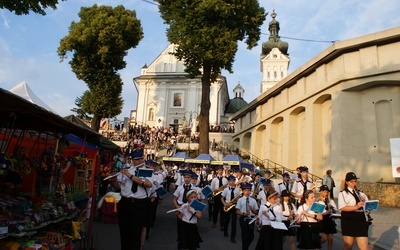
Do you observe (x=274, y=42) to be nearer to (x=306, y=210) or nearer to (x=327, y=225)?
(x=327, y=225)

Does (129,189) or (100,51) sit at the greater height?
(100,51)

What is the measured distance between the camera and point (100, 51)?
1136 inches

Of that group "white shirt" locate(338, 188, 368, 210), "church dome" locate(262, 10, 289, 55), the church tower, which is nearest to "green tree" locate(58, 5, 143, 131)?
"white shirt" locate(338, 188, 368, 210)

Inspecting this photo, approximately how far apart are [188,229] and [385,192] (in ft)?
43.1

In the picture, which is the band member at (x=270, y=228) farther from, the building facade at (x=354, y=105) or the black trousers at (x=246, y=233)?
the building facade at (x=354, y=105)

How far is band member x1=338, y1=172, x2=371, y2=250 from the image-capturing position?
6.16 meters

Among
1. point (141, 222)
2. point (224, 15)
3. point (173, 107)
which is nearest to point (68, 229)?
point (141, 222)

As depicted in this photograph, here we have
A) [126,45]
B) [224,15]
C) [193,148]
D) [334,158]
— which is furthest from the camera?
[193,148]

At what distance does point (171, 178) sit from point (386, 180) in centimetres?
1467

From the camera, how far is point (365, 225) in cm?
618

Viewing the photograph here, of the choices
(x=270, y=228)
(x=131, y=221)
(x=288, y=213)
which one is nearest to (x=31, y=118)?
(x=131, y=221)

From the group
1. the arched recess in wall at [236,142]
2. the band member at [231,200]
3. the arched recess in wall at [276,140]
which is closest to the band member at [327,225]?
the band member at [231,200]

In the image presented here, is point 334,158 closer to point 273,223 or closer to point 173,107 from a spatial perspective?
point 273,223

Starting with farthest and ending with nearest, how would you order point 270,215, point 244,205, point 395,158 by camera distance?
point 395,158
point 244,205
point 270,215
